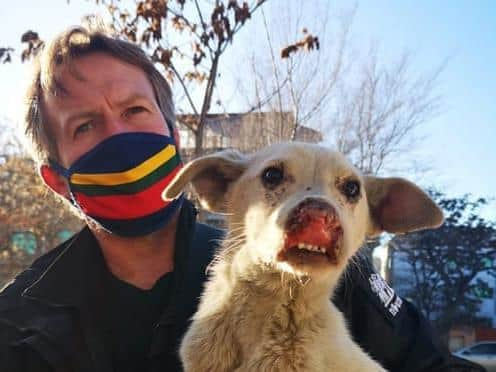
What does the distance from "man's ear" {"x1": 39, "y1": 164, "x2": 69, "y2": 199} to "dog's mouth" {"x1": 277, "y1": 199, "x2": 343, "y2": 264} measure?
1.73 m

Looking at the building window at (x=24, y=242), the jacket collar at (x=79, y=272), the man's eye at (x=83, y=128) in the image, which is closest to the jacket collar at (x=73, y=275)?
the jacket collar at (x=79, y=272)

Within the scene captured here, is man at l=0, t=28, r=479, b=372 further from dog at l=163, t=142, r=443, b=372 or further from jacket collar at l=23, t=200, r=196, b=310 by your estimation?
dog at l=163, t=142, r=443, b=372

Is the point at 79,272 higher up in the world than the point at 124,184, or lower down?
lower down

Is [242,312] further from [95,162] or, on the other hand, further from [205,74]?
[205,74]

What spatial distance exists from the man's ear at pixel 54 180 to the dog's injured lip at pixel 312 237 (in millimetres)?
1728

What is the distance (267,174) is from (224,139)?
10.4 meters

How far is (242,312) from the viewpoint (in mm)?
2488

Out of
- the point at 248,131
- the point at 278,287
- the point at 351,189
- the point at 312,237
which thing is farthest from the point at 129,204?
the point at 248,131

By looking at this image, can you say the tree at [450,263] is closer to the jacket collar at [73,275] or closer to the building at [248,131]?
the building at [248,131]

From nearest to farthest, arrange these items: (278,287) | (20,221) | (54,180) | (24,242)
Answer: (278,287), (54,180), (20,221), (24,242)

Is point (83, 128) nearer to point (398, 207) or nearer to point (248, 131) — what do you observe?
point (398, 207)

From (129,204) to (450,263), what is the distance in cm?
3016

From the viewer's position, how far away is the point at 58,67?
3283 mm

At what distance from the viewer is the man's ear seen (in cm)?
346
